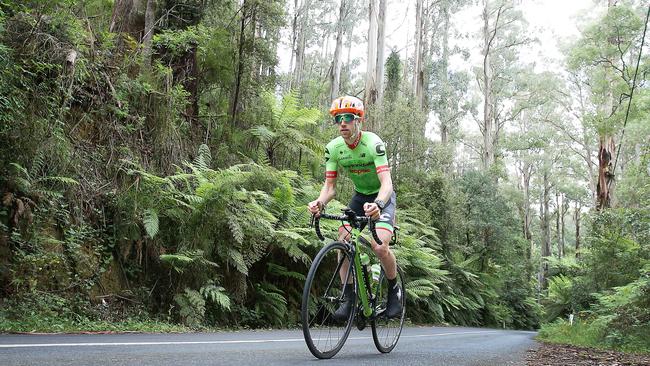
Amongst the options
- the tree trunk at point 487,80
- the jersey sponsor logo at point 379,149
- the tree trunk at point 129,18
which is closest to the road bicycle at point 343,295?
the jersey sponsor logo at point 379,149

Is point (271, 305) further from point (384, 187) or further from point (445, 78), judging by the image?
point (445, 78)

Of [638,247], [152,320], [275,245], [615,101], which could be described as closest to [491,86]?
[615,101]

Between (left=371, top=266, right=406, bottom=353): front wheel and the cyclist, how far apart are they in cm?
8

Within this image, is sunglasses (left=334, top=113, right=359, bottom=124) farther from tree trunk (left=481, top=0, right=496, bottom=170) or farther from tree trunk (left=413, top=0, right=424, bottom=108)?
tree trunk (left=481, top=0, right=496, bottom=170)

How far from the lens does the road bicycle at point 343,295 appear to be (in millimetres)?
4094

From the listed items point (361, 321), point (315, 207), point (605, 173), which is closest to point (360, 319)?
point (361, 321)

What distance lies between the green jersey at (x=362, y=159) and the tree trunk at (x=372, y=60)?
48.1 ft

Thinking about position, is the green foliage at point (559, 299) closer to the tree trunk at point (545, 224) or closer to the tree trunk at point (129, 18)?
the tree trunk at point (129, 18)

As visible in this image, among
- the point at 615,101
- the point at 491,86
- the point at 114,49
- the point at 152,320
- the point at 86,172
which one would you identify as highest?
the point at 491,86

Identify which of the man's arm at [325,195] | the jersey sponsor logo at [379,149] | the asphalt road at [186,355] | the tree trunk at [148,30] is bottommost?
the asphalt road at [186,355]

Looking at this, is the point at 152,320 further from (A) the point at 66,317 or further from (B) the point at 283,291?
(B) the point at 283,291

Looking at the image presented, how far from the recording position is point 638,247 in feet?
47.3

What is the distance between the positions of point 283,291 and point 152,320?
108 inches

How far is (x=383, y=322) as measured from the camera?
5.10 metres
